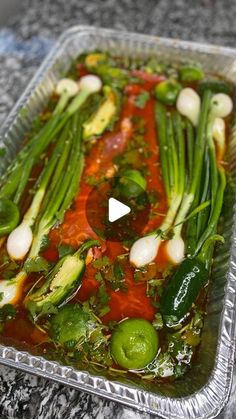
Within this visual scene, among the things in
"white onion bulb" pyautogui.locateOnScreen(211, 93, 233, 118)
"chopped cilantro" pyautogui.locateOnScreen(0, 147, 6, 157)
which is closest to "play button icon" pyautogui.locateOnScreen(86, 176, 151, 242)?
"chopped cilantro" pyautogui.locateOnScreen(0, 147, 6, 157)

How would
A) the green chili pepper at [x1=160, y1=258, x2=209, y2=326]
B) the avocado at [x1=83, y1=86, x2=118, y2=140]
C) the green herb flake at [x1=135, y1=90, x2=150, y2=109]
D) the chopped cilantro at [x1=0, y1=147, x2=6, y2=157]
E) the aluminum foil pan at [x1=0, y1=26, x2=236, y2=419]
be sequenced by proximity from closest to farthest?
the aluminum foil pan at [x1=0, y1=26, x2=236, y2=419] → the green chili pepper at [x1=160, y1=258, x2=209, y2=326] → the chopped cilantro at [x1=0, y1=147, x2=6, y2=157] → the avocado at [x1=83, y1=86, x2=118, y2=140] → the green herb flake at [x1=135, y1=90, x2=150, y2=109]

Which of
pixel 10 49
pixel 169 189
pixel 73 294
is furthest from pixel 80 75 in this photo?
pixel 73 294

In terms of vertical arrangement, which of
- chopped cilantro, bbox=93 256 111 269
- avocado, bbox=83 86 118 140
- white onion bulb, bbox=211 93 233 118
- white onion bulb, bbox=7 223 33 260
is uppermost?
avocado, bbox=83 86 118 140

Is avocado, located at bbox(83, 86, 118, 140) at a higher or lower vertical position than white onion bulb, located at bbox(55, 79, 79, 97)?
lower

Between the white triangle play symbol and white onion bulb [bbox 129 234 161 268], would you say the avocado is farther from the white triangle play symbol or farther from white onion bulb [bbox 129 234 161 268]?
white onion bulb [bbox 129 234 161 268]

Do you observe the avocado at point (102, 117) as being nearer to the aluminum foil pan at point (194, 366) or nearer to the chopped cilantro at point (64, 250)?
the aluminum foil pan at point (194, 366)

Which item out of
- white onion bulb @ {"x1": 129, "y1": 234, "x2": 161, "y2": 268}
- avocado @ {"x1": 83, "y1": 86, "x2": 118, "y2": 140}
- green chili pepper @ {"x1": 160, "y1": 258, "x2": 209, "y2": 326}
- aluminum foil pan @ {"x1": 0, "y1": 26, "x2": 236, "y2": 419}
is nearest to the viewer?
aluminum foil pan @ {"x1": 0, "y1": 26, "x2": 236, "y2": 419}

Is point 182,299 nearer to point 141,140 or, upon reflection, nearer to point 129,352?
point 129,352
